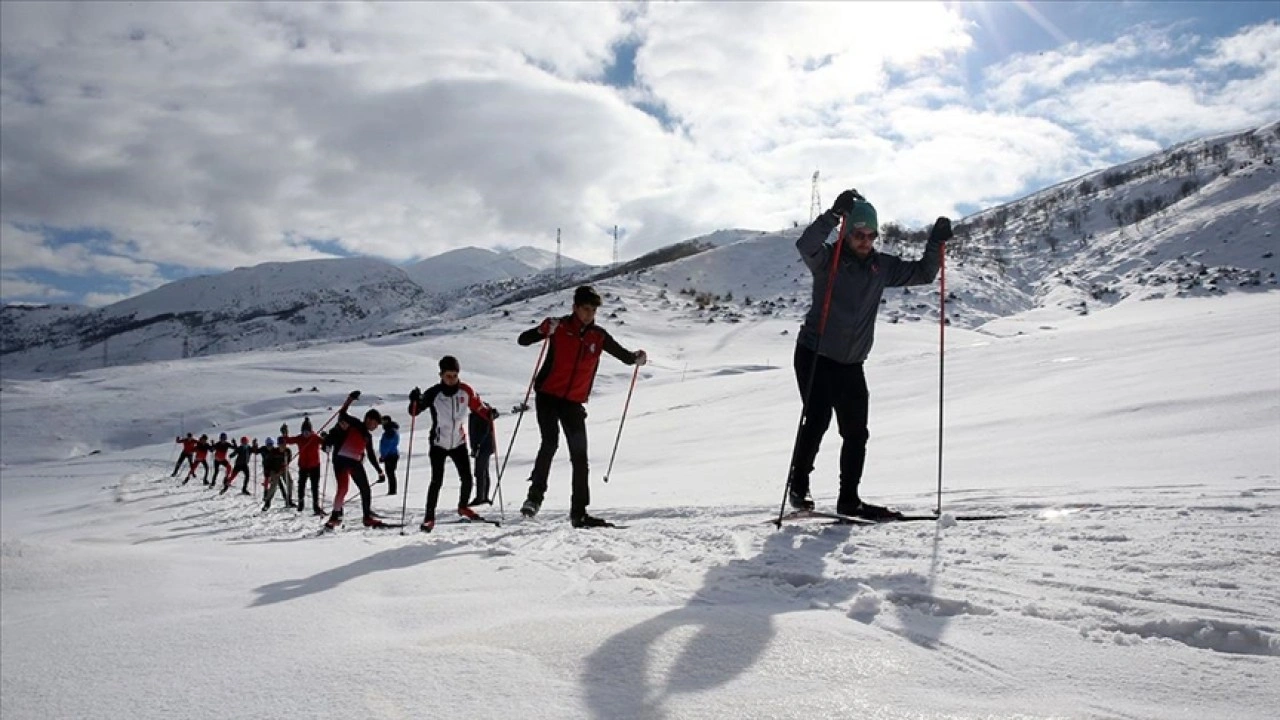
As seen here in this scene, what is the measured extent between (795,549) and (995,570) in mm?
1071

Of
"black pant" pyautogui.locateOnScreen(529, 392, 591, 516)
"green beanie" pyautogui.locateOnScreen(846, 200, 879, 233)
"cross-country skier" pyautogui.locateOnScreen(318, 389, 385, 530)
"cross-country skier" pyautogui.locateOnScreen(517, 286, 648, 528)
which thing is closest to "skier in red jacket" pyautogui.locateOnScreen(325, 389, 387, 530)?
"cross-country skier" pyautogui.locateOnScreen(318, 389, 385, 530)

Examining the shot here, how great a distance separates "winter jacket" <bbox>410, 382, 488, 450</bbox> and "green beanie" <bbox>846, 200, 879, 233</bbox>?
14.1 ft

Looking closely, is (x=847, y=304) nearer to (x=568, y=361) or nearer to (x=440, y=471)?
(x=568, y=361)

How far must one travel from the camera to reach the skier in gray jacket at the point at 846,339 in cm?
498

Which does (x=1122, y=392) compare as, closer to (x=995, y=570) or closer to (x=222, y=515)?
(x=995, y=570)

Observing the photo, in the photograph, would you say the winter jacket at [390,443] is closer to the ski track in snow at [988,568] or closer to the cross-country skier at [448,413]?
the cross-country skier at [448,413]

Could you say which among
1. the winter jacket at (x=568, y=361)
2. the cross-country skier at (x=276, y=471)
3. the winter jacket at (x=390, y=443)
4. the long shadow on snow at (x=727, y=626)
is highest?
the winter jacket at (x=568, y=361)

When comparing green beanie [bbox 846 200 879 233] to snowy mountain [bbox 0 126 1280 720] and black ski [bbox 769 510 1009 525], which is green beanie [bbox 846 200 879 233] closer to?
snowy mountain [bbox 0 126 1280 720]

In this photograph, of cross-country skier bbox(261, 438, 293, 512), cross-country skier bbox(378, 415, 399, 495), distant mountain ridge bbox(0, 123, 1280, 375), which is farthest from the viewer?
distant mountain ridge bbox(0, 123, 1280, 375)

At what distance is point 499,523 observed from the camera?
6773mm

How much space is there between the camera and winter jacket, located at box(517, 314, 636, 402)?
6121mm

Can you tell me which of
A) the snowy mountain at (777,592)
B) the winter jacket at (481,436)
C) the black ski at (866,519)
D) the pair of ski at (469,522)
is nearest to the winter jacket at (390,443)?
the snowy mountain at (777,592)

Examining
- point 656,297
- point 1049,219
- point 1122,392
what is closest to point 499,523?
point 1122,392

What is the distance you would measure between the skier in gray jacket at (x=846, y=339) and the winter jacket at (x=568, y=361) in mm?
1701
